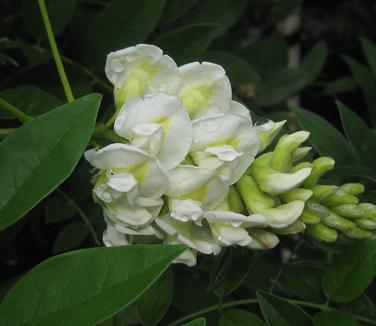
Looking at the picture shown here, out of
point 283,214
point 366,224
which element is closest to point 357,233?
point 366,224

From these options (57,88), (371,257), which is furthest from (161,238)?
(57,88)

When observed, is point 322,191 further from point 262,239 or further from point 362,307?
point 362,307

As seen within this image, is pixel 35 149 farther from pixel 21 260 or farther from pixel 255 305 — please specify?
pixel 21 260

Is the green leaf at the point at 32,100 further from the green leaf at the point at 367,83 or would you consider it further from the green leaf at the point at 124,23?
the green leaf at the point at 367,83

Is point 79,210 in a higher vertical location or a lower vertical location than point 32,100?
lower

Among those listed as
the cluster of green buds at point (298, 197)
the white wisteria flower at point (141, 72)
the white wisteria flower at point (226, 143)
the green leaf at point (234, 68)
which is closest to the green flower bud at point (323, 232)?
the cluster of green buds at point (298, 197)

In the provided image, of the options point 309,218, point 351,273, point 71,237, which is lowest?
point 71,237
